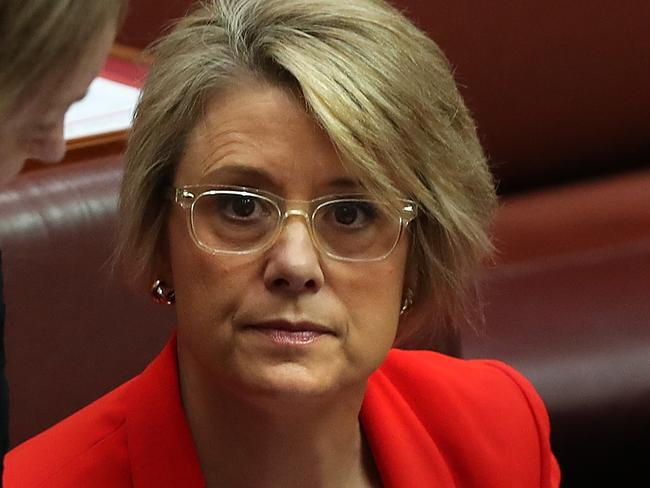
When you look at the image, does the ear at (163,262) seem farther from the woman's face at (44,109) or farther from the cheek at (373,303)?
the woman's face at (44,109)

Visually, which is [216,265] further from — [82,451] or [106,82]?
[106,82]

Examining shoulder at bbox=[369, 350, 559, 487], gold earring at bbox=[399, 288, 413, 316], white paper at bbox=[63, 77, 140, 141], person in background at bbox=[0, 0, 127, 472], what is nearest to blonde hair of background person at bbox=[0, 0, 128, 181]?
person in background at bbox=[0, 0, 127, 472]

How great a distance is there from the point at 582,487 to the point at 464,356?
0.30 m

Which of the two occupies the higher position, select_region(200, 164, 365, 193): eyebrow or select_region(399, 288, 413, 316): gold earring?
select_region(200, 164, 365, 193): eyebrow

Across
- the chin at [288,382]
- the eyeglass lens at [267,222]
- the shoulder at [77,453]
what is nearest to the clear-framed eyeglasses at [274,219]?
the eyeglass lens at [267,222]

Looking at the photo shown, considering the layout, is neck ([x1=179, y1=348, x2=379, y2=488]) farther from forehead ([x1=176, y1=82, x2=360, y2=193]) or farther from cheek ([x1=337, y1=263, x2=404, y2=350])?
forehead ([x1=176, y1=82, x2=360, y2=193])

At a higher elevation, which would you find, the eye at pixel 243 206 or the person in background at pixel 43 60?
the person in background at pixel 43 60

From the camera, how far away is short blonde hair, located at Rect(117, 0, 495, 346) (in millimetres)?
1211

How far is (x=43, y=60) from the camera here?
772 millimetres

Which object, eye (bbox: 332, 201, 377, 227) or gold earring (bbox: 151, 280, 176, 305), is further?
gold earring (bbox: 151, 280, 176, 305)

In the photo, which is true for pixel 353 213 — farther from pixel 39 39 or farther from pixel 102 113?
pixel 102 113

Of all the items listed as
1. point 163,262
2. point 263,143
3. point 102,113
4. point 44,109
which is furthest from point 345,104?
point 102,113

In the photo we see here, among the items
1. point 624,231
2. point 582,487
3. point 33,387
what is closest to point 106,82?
point 33,387

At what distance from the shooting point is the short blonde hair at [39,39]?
75cm
